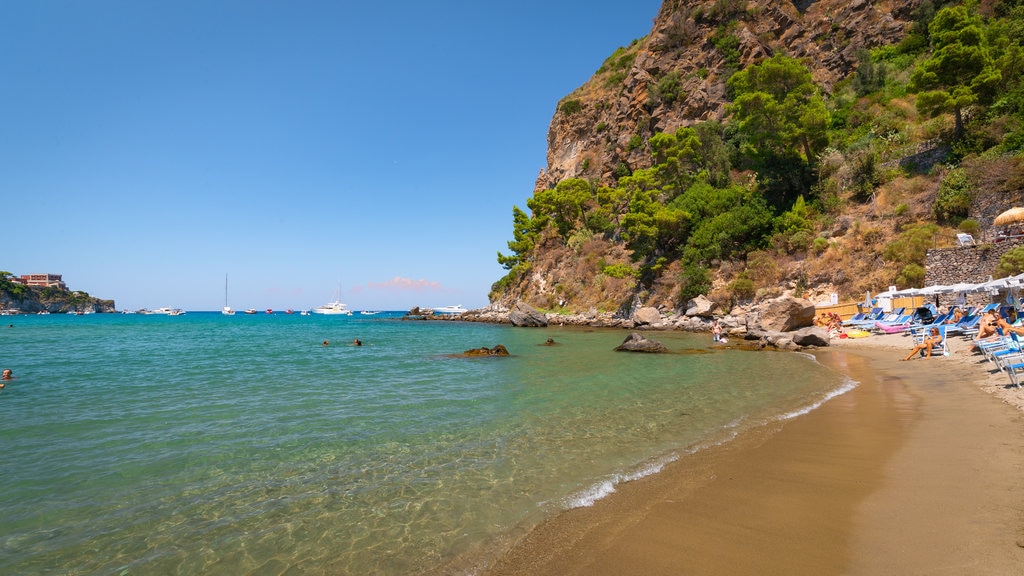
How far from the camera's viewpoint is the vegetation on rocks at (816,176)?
25547 millimetres

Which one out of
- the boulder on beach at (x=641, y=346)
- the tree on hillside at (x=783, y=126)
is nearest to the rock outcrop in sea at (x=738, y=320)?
the boulder on beach at (x=641, y=346)

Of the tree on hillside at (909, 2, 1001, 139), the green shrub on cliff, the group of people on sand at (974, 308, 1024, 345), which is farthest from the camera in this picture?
the tree on hillside at (909, 2, 1001, 139)

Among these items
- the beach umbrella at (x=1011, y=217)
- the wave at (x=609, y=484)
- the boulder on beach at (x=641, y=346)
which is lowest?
the wave at (x=609, y=484)

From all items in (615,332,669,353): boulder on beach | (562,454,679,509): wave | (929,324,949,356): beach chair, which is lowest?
(562,454,679,509): wave

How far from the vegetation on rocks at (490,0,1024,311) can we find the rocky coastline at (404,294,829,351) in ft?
5.14

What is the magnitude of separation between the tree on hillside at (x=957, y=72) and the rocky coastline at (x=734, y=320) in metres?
13.5

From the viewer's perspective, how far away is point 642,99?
56.8 meters

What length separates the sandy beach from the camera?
10.7 ft

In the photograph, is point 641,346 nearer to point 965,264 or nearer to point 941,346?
point 941,346

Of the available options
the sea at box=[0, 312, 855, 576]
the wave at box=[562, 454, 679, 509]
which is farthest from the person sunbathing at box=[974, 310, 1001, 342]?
the wave at box=[562, 454, 679, 509]

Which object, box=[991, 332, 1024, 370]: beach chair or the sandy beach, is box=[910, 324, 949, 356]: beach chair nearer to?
box=[991, 332, 1024, 370]: beach chair

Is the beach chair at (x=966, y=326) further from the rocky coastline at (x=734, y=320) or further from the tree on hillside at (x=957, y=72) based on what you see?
the tree on hillside at (x=957, y=72)

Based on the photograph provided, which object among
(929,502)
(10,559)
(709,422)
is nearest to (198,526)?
(10,559)

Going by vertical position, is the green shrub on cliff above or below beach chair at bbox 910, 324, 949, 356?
above
